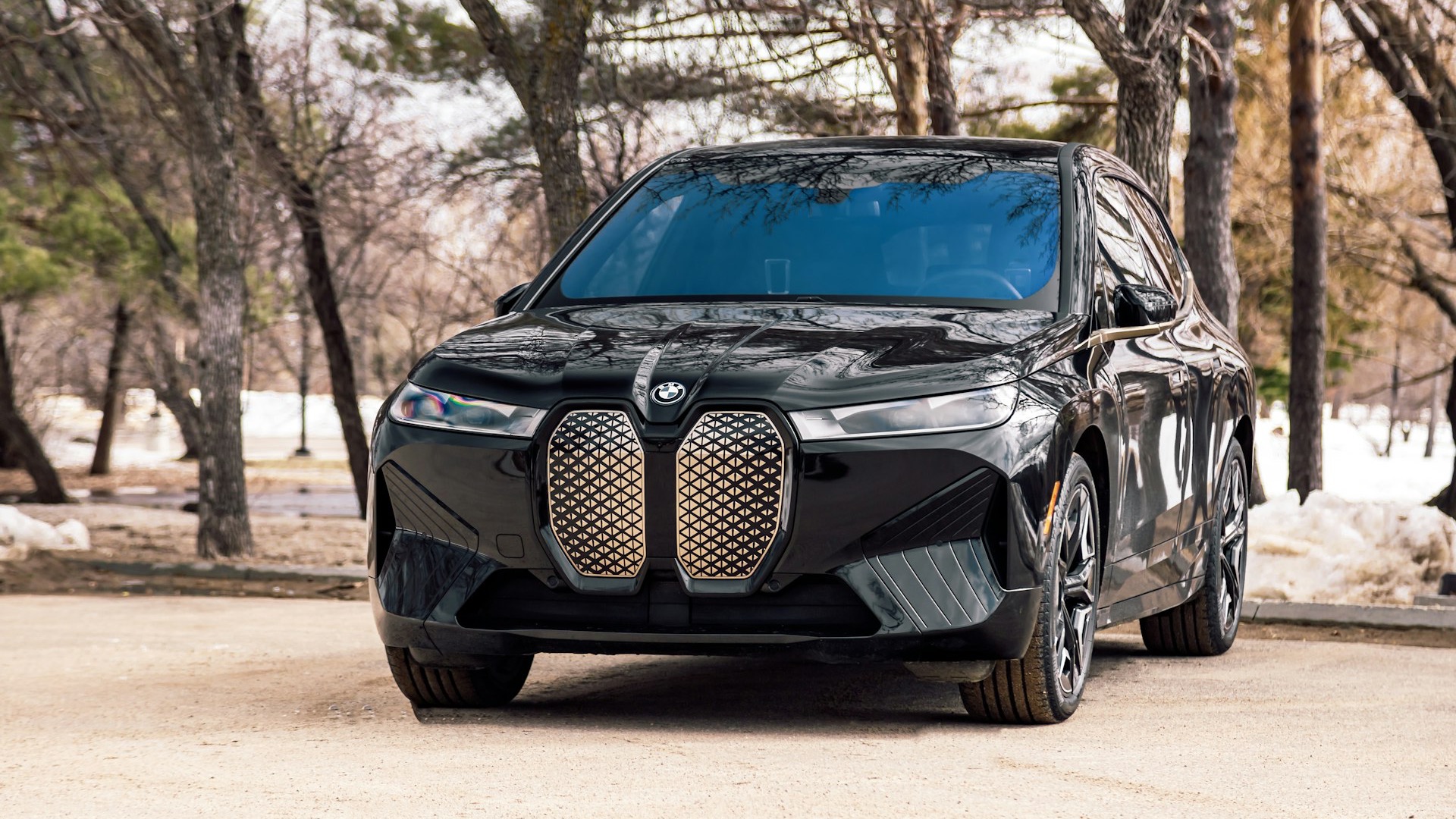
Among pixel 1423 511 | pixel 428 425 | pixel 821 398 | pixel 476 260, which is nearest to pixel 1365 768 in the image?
pixel 821 398

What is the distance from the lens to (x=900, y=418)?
4.55 meters

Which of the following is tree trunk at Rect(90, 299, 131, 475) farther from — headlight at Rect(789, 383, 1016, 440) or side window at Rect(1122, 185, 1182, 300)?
headlight at Rect(789, 383, 1016, 440)

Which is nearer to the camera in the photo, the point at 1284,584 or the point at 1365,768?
the point at 1365,768

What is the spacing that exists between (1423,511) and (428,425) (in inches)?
317

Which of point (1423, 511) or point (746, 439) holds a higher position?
point (746, 439)

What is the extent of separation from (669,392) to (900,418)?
61cm

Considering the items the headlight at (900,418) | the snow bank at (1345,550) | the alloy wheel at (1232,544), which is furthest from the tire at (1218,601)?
the headlight at (900,418)

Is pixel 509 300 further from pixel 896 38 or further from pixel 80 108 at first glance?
pixel 80 108

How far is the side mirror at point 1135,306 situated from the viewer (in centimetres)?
557

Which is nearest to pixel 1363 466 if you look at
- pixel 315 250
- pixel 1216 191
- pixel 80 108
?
pixel 315 250

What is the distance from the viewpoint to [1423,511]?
11031 millimetres

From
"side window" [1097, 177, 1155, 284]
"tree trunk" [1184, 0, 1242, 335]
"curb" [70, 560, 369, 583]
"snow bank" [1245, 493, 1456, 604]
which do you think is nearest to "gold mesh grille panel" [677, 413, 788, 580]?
"side window" [1097, 177, 1155, 284]

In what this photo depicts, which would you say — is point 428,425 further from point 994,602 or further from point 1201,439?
point 1201,439

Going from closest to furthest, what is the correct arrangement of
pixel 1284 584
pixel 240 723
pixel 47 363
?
pixel 240 723, pixel 1284 584, pixel 47 363
